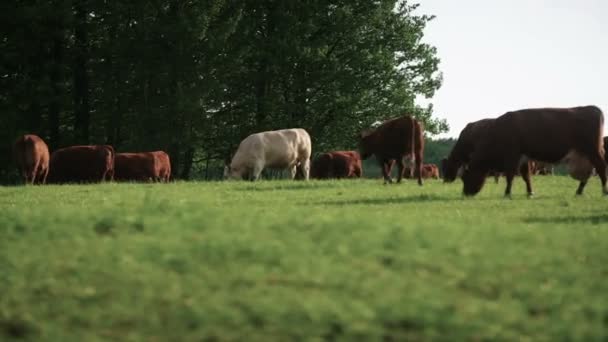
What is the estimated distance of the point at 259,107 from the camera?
44.8 metres

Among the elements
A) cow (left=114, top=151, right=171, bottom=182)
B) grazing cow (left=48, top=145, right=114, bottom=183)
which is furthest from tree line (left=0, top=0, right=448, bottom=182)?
grazing cow (left=48, top=145, right=114, bottom=183)

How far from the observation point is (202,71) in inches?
1645

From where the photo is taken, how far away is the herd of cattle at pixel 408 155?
64.8 ft

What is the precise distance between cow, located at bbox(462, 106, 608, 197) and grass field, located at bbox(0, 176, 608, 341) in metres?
8.31

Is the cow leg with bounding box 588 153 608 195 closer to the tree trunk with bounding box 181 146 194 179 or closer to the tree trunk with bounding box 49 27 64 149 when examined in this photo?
the tree trunk with bounding box 49 27 64 149

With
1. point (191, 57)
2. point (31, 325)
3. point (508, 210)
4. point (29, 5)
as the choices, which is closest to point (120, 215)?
point (31, 325)

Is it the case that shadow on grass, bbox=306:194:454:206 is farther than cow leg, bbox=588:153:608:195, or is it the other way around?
cow leg, bbox=588:153:608:195

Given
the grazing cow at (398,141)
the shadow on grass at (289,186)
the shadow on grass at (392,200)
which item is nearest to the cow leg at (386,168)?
the grazing cow at (398,141)

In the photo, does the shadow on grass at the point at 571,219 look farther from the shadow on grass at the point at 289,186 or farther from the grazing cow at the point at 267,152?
the grazing cow at the point at 267,152

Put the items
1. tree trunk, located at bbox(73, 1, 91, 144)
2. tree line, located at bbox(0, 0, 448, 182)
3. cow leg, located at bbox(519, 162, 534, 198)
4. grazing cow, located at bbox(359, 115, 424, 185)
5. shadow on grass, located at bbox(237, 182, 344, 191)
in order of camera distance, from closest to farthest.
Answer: cow leg, located at bbox(519, 162, 534, 198), shadow on grass, located at bbox(237, 182, 344, 191), grazing cow, located at bbox(359, 115, 424, 185), tree line, located at bbox(0, 0, 448, 182), tree trunk, located at bbox(73, 1, 91, 144)

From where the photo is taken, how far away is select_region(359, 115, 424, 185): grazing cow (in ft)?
82.6

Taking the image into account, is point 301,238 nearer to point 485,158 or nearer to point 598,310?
point 598,310

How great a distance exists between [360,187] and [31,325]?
1565 cm

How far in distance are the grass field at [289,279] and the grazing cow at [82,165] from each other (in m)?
21.0
